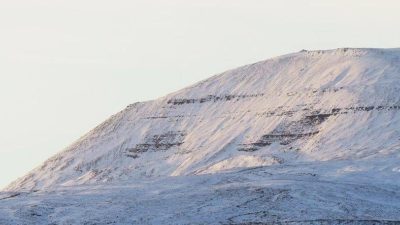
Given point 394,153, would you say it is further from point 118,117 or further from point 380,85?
point 118,117

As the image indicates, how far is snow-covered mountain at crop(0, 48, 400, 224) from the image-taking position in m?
91.9

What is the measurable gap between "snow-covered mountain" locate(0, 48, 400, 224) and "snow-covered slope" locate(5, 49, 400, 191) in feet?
0.51

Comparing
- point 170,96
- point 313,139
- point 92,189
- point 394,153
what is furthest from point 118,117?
point 92,189

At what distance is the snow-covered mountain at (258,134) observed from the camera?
302ft

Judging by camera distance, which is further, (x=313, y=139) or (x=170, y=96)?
(x=170, y=96)

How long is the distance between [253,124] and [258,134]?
4.19 meters

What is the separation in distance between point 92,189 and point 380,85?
64.7 m

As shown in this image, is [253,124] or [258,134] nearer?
[258,134]

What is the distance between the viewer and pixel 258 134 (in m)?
133

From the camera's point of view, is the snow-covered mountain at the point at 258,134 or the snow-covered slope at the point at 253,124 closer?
the snow-covered mountain at the point at 258,134

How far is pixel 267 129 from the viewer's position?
13388cm

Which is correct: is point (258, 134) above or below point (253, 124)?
below

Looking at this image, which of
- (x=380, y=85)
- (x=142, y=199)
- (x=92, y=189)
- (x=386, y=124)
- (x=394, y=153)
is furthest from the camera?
(x=380, y=85)

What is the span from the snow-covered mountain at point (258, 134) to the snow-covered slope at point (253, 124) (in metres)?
0.16
